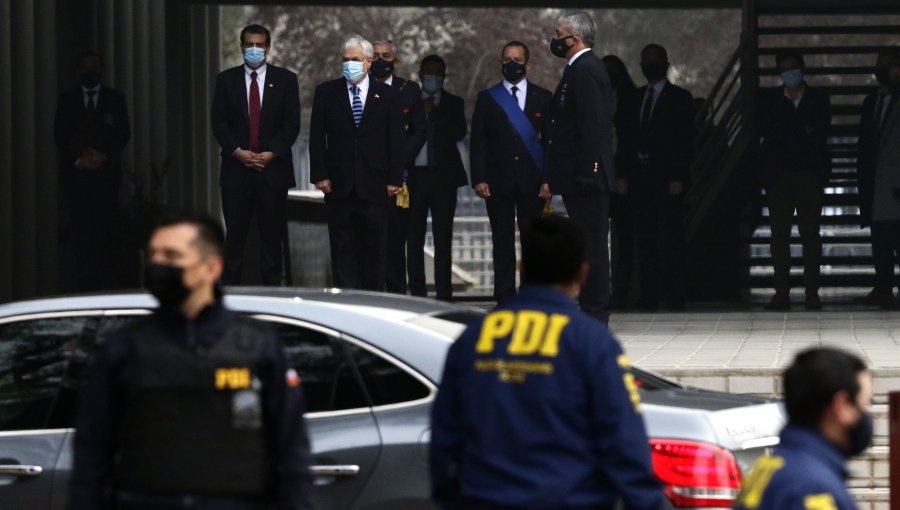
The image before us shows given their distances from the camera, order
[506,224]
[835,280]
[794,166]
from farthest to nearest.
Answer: [835,280] < [794,166] < [506,224]

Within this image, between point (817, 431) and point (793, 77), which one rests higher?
point (793, 77)

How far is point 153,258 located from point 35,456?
6.42 ft

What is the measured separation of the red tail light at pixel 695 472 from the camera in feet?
20.7

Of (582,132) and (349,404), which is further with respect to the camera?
(582,132)

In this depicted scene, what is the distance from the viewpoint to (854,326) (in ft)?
48.4

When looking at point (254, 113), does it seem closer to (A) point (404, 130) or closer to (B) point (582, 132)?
(A) point (404, 130)

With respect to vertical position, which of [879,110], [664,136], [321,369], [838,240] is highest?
[879,110]

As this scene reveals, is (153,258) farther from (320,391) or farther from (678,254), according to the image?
(678,254)

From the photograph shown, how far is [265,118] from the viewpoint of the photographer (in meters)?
13.8

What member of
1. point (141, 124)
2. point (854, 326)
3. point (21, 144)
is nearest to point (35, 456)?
point (854, 326)

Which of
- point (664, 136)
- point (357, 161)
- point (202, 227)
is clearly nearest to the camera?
point (202, 227)

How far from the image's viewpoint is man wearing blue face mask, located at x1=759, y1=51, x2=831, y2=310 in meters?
16.6

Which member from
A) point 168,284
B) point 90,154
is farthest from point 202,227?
point 90,154

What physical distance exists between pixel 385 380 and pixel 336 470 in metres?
0.33
